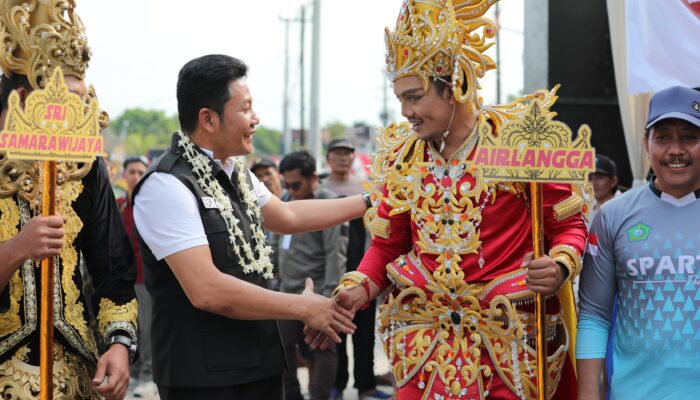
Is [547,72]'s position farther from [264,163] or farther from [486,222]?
[486,222]

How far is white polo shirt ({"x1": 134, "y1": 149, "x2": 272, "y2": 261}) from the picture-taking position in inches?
135

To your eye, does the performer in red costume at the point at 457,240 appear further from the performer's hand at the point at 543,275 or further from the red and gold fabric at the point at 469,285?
the performer's hand at the point at 543,275

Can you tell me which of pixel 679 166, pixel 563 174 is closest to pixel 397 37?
pixel 563 174

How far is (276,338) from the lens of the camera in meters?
3.70

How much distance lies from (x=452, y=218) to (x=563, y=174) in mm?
610

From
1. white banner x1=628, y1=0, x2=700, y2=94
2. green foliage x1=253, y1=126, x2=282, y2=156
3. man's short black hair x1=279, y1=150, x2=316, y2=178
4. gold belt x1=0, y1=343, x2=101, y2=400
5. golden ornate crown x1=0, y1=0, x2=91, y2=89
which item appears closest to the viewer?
gold belt x1=0, y1=343, x2=101, y2=400

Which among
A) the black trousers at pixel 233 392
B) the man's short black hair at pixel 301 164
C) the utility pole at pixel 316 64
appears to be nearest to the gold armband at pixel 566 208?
the black trousers at pixel 233 392

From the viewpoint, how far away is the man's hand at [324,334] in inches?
150

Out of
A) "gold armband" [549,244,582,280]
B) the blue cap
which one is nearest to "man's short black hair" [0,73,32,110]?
"gold armband" [549,244,582,280]

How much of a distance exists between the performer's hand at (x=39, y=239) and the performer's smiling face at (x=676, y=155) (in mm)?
2060

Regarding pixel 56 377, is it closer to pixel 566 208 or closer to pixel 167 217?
pixel 167 217

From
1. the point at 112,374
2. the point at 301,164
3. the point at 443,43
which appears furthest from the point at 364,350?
the point at 112,374

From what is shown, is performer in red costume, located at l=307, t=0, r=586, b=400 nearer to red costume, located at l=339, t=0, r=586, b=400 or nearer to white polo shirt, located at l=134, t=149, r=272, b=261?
red costume, located at l=339, t=0, r=586, b=400

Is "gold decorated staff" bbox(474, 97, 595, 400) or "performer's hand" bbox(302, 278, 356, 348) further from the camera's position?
"performer's hand" bbox(302, 278, 356, 348)
